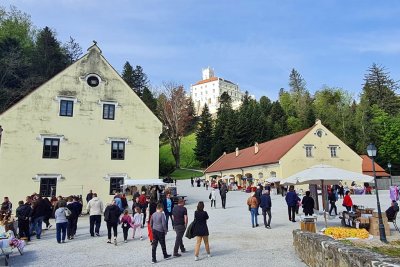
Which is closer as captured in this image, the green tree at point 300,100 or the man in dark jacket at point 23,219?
the man in dark jacket at point 23,219

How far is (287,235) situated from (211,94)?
143 metres

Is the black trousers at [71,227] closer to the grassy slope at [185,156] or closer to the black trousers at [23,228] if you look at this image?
the black trousers at [23,228]

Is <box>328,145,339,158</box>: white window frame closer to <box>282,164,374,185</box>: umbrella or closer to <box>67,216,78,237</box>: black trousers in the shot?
<box>282,164,374,185</box>: umbrella

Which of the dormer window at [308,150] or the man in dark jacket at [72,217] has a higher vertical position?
the dormer window at [308,150]

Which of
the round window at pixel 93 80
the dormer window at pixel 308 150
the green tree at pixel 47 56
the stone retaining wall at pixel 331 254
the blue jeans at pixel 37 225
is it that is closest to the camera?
the stone retaining wall at pixel 331 254

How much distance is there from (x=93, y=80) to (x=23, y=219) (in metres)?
16.5

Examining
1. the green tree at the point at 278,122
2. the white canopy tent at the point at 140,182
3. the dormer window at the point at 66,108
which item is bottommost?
the white canopy tent at the point at 140,182

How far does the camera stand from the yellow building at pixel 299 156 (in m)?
42.2

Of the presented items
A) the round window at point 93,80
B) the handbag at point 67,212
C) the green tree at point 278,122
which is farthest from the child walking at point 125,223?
the green tree at point 278,122

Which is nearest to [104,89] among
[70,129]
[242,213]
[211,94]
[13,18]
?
[70,129]

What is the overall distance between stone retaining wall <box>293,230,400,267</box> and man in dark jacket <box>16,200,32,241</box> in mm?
10611

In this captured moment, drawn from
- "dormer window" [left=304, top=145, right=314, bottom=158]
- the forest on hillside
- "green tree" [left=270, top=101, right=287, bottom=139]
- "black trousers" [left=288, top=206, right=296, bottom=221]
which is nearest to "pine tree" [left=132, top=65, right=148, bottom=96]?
the forest on hillside

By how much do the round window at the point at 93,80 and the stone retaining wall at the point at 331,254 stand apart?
72.1 feet

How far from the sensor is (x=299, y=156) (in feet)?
141
